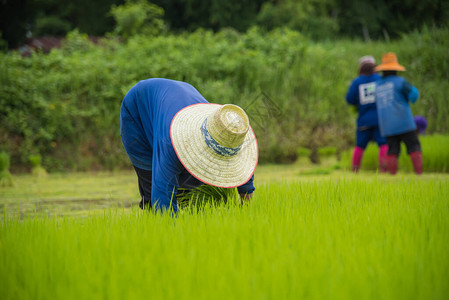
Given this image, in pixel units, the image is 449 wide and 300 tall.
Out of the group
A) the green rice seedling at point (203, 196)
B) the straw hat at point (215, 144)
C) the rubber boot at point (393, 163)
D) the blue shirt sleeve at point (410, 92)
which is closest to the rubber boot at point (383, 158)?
the rubber boot at point (393, 163)

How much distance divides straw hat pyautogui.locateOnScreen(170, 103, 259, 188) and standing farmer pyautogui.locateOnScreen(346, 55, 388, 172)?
3.57 m

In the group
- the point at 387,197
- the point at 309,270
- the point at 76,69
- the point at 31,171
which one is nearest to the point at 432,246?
the point at 309,270

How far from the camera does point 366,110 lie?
5574 millimetres

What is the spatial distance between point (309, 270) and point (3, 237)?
1.45 m

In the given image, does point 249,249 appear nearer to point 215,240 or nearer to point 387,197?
point 215,240

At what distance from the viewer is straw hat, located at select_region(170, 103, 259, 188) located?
212cm

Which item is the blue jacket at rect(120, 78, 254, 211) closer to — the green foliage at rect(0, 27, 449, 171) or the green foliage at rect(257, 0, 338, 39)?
the green foliage at rect(0, 27, 449, 171)

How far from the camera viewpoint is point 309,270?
157 centimetres

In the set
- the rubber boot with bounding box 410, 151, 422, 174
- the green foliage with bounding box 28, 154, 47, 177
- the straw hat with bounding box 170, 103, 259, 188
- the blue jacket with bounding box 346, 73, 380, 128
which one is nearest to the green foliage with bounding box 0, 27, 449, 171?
the green foliage with bounding box 28, 154, 47, 177

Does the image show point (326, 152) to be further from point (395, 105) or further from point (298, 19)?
point (298, 19)

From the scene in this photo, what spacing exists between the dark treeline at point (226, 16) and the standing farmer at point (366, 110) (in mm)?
8619

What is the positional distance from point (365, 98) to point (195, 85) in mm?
2971

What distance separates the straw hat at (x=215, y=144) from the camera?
2.12 meters

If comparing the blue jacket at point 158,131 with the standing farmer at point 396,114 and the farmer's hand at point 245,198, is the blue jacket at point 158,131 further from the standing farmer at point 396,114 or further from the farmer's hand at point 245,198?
the standing farmer at point 396,114
